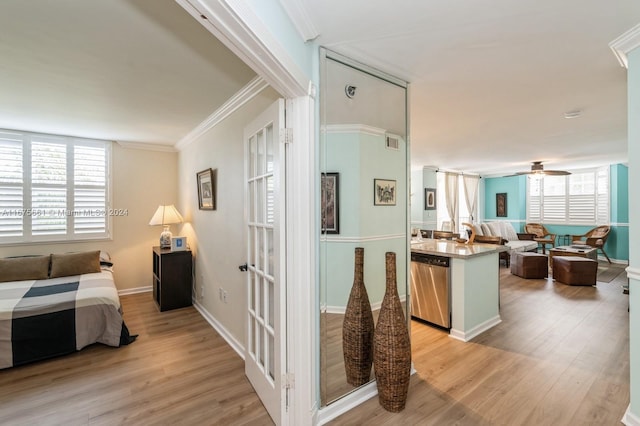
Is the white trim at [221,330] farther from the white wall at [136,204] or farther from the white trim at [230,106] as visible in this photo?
the white trim at [230,106]

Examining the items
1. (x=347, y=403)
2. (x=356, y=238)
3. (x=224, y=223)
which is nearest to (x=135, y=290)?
(x=224, y=223)

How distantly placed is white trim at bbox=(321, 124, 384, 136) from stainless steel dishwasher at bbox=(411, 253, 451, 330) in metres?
1.70

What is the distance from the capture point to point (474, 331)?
3.01 metres

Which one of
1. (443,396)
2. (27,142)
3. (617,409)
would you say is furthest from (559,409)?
(27,142)

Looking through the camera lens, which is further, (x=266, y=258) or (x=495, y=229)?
(x=495, y=229)

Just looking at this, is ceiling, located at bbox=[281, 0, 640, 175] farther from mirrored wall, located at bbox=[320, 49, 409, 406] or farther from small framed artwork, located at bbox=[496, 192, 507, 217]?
small framed artwork, located at bbox=[496, 192, 507, 217]

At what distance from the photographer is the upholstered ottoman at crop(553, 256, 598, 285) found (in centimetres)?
475

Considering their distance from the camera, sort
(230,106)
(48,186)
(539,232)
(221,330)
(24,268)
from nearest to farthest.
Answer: (230,106), (221,330), (24,268), (48,186), (539,232)

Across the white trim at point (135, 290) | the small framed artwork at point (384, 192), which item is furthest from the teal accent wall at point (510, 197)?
the white trim at point (135, 290)

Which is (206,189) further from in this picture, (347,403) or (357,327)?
(347,403)

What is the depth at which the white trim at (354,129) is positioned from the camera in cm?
185

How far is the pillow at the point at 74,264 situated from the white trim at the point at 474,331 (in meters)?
4.45

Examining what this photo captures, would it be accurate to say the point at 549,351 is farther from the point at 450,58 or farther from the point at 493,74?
the point at 450,58

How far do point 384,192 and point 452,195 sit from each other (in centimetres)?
694
